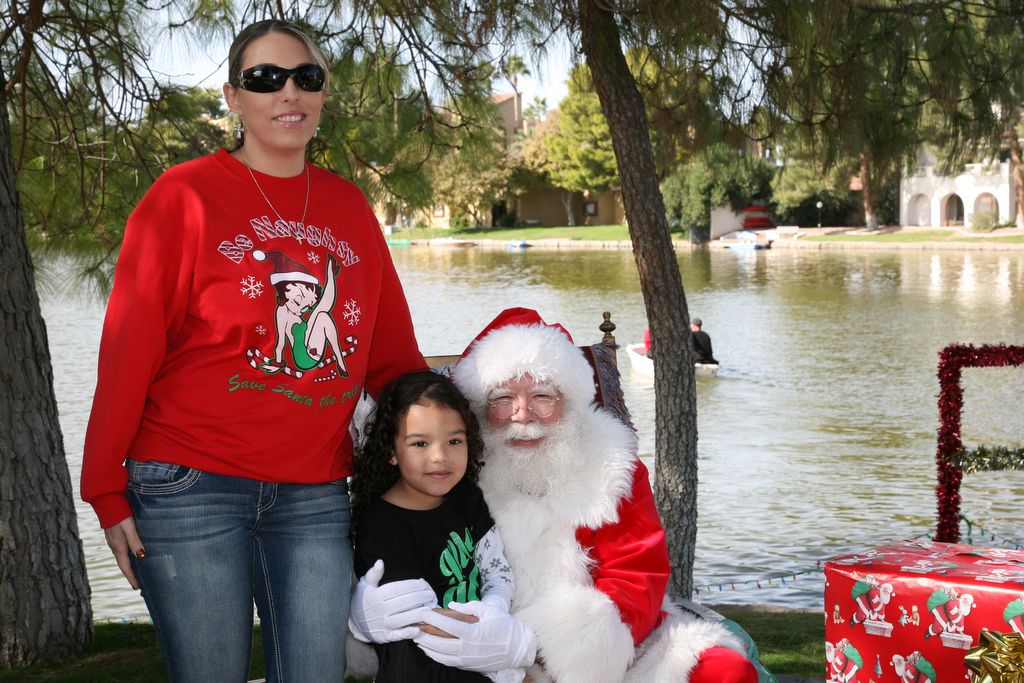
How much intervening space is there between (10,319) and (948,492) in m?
3.38

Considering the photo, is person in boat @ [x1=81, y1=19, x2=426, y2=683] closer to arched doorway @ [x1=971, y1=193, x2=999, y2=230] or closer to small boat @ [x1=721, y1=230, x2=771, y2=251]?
arched doorway @ [x1=971, y1=193, x2=999, y2=230]

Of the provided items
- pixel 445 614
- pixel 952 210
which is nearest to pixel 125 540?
pixel 445 614

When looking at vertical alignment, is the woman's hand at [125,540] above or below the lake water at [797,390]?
above

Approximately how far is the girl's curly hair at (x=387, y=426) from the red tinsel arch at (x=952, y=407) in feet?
7.74

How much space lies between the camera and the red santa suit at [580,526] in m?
2.40

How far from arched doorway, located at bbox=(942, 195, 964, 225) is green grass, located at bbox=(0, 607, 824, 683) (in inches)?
1471

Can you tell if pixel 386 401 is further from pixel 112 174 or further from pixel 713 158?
pixel 713 158

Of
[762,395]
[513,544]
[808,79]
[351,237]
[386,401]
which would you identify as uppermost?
[808,79]

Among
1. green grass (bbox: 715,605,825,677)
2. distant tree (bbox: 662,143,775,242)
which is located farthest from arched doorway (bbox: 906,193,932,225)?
green grass (bbox: 715,605,825,677)

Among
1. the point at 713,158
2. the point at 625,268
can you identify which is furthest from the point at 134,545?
the point at 625,268

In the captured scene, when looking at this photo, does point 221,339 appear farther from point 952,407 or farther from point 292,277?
point 952,407

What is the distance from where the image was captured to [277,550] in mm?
2014

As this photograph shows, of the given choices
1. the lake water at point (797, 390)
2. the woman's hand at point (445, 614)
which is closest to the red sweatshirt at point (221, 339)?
the woman's hand at point (445, 614)

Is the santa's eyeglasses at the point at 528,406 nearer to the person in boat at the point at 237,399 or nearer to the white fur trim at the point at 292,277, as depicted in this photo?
the person in boat at the point at 237,399
